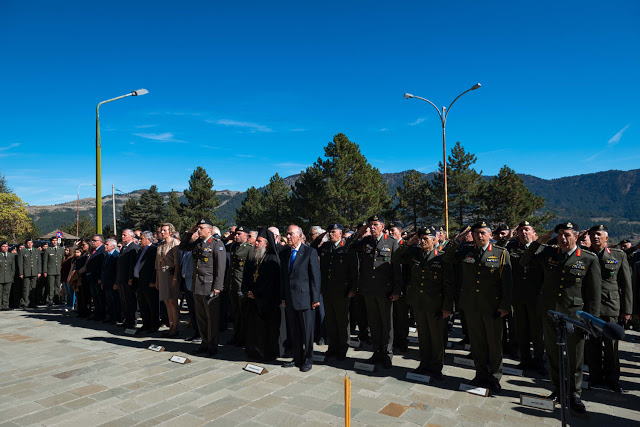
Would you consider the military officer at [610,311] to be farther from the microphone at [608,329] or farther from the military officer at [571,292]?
the microphone at [608,329]

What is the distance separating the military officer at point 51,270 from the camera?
13355mm

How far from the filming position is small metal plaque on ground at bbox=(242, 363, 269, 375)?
18.4 feet

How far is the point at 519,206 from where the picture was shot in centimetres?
3428

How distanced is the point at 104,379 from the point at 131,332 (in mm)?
3135

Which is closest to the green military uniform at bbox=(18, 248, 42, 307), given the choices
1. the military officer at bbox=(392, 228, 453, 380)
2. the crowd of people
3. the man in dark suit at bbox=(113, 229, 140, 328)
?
the crowd of people

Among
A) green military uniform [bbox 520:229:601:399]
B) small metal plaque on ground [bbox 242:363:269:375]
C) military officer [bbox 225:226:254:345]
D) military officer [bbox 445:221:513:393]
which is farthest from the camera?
military officer [bbox 225:226:254:345]

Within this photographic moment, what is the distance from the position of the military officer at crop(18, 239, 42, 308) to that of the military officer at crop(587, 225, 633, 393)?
14.4 meters

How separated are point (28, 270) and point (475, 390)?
13.3 m

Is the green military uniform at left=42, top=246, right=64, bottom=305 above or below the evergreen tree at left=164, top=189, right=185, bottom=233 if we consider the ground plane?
below

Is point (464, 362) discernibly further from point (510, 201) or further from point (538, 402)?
point (510, 201)

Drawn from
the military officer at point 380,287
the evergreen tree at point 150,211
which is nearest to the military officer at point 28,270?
the military officer at point 380,287

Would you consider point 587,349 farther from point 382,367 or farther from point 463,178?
point 463,178

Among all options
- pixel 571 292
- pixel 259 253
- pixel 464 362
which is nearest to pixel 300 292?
pixel 259 253

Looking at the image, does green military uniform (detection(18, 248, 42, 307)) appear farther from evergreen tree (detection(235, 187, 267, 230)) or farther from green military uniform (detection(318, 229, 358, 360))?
evergreen tree (detection(235, 187, 267, 230))
